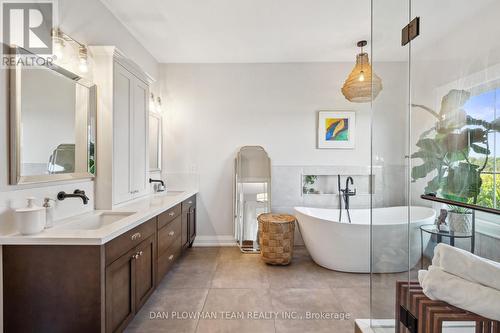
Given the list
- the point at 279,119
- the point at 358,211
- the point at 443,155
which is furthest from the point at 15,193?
the point at 358,211

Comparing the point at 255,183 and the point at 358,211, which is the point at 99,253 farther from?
the point at 358,211

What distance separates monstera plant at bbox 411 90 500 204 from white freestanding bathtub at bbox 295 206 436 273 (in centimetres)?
22

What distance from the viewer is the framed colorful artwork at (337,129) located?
12.5 ft

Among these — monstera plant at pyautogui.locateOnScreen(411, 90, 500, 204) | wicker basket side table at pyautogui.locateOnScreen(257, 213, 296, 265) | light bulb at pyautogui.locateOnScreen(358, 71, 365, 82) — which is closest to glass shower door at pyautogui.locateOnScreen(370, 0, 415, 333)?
monstera plant at pyautogui.locateOnScreen(411, 90, 500, 204)

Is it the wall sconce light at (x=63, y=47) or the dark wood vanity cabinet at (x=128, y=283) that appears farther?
the wall sconce light at (x=63, y=47)

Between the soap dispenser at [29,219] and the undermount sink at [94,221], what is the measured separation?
0.24 m

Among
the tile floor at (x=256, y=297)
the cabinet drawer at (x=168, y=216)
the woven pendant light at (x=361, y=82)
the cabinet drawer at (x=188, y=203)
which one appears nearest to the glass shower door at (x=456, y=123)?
the tile floor at (x=256, y=297)

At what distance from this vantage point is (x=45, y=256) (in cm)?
144

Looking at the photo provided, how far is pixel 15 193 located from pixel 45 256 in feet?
1.44

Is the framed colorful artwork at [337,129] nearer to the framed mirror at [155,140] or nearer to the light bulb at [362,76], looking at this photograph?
the light bulb at [362,76]

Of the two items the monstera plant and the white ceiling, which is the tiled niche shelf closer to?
the white ceiling

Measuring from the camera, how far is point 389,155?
5.42 feet

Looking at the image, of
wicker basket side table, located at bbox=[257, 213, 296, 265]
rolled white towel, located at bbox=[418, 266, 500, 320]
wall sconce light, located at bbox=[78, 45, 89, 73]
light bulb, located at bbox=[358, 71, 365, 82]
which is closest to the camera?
rolled white towel, located at bbox=[418, 266, 500, 320]

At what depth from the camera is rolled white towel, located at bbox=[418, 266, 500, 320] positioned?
0.97 metres
